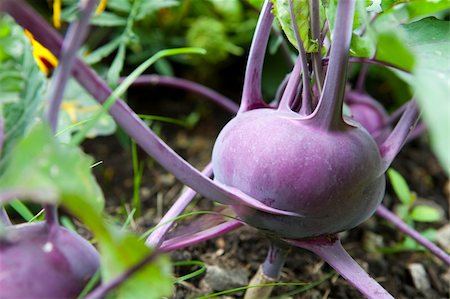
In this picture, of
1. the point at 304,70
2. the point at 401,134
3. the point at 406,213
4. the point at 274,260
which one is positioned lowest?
the point at 406,213

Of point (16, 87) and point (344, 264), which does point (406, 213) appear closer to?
point (344, 264)

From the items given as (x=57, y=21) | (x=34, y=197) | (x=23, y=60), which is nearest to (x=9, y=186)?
(x=34, y=197)

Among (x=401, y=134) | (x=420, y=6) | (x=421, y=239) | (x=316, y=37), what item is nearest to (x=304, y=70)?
(x=316, y=37)

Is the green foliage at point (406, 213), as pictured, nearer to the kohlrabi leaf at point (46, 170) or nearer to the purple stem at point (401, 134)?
the purple stem at point (401, 134)

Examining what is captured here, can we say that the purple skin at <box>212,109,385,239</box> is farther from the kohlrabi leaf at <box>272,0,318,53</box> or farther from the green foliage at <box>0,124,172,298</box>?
the green foliage at <box>0,124,172,298</box>

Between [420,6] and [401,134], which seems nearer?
[401,134]
